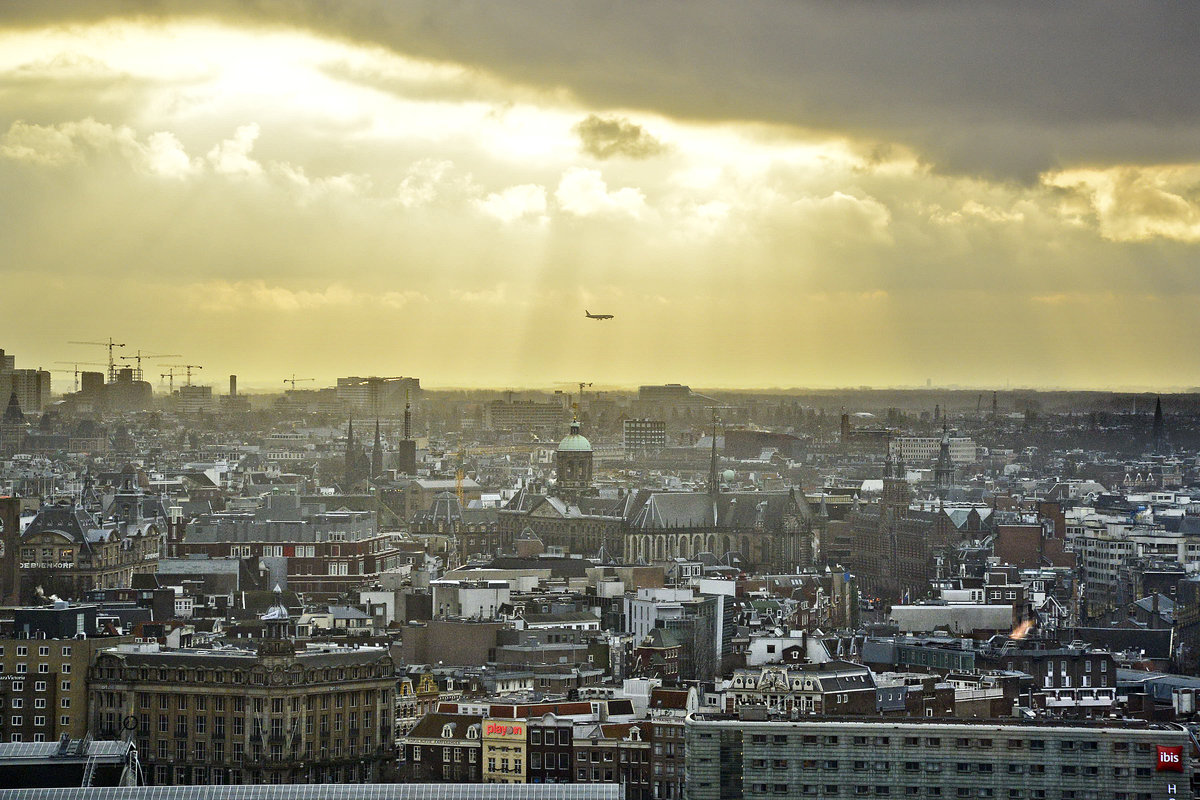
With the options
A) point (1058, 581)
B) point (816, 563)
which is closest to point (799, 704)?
point (1058, 581)

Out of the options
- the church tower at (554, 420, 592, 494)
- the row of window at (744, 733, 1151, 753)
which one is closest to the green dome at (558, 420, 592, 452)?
the church tower at (554, 420, 592, 494)

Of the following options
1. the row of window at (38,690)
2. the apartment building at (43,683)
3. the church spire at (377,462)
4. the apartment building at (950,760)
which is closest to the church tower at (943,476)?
the church spire at (377,462)

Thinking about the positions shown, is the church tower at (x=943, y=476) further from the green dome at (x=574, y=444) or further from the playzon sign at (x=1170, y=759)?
the playzon sign at (x=1170, y=759)

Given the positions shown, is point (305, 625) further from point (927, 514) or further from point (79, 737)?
point (927, 514)

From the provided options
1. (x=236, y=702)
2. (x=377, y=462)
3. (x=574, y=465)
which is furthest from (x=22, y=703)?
(x=377, y=462)

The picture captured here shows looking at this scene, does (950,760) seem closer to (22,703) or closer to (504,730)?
(504,730)

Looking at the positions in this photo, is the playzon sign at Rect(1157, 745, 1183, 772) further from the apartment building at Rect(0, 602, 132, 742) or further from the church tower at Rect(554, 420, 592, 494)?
the church tower at Rect(554, 420, 592, 494)

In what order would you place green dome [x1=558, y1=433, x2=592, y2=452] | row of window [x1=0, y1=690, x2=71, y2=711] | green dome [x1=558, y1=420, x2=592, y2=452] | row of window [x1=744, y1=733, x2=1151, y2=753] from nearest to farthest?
row of window [x1=744, y1=733, x2=1151, y2=753]
row of window [x1=0, y1=690, x2=71, y2=711]
green dome [x1=558, y1=420, x2=592, y2=452]
green dome [x1=558, y1=433, x2=592, y2=452]
